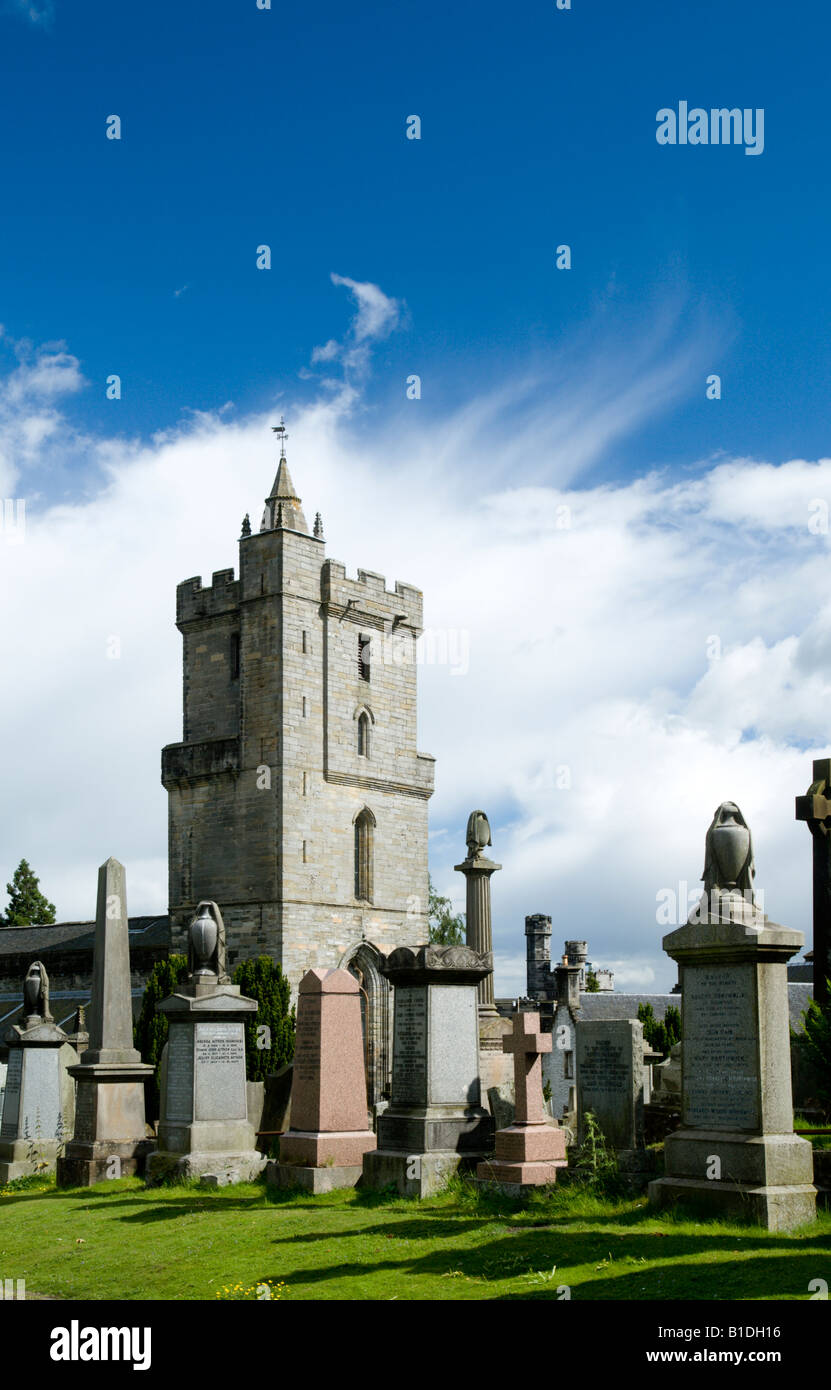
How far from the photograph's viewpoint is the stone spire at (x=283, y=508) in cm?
4088

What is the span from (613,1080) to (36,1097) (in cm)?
1039

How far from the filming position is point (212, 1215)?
12.7 metres

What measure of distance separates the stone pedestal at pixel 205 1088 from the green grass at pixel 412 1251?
1888 millimetres

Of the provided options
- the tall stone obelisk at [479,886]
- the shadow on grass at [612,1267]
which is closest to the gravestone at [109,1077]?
the shadow on grass at [612,1267]

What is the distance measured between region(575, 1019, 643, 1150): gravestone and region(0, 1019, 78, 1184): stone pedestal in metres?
9.33

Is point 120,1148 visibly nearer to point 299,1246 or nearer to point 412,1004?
point 412,1004

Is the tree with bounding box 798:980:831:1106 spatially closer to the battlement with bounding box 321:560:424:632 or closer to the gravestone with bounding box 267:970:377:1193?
the gravestone with bounding box 267:970:377:1193

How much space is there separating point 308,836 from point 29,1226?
25615 millimetres

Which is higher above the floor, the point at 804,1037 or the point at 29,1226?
the point at 804,1037

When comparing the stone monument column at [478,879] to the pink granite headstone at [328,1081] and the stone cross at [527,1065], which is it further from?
the stone cross at [527,1065]

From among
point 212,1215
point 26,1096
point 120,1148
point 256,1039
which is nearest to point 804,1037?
point 212,1215

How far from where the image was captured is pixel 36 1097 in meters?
19.4

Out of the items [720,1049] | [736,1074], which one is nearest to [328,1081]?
[720,1049]
